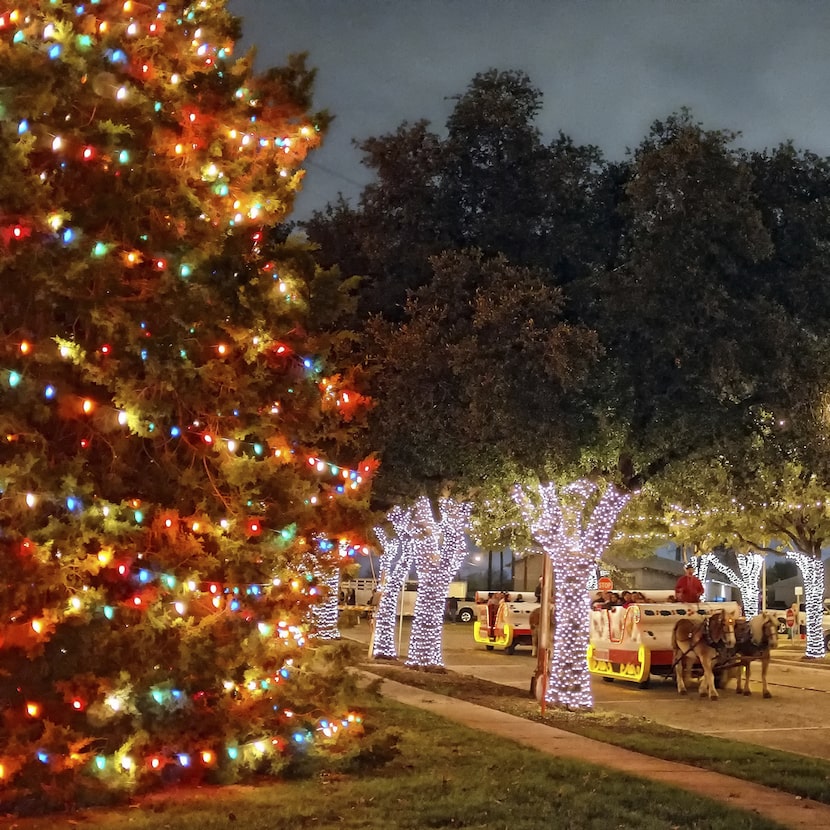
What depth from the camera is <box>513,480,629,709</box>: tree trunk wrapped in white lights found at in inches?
574

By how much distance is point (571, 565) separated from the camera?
14.7m

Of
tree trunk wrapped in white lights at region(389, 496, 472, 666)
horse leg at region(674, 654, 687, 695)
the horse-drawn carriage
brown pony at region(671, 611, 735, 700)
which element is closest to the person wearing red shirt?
the horse-drawn carriage

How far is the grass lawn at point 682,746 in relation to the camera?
9602 millimetres

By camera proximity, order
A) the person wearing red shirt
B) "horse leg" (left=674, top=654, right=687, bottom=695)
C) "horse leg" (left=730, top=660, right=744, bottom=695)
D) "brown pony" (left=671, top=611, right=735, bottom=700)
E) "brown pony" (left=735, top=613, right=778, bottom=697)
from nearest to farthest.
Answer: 1. "brown pony" (left=671, top=611, right=735, bottom=700)
2. "brown pony" (left=735, top=613, right=778, bottom=697)
3. "horse leg" (left=674, top=654, right=687, bottom=695)
4. "horse leg" (left=730, top=660, right=744, bottom=695)
5. the person wearing red shirt

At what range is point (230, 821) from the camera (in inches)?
279

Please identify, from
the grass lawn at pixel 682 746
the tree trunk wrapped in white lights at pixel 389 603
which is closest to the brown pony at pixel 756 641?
the grass lawn at pixel 682 746

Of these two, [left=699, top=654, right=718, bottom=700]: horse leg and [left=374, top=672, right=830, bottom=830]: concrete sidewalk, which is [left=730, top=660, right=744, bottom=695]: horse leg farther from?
[left=374, top=672, right=830, bottom=830]: concrete sidewalk

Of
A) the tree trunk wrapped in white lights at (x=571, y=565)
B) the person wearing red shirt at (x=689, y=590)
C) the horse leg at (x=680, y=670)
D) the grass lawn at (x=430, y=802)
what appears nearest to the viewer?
the grass lawn at (x=430, y=802)

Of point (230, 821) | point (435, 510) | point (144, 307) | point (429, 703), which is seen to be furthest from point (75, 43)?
point (435, 510)

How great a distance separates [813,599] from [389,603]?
1236 centimetres

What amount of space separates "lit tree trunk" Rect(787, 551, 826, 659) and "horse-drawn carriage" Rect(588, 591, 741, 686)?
28.2 feet

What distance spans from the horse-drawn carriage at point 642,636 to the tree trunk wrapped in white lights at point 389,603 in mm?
4656

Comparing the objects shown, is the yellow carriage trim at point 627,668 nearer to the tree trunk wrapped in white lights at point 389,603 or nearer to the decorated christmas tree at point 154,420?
the tree trunk wrapped in white lights at point 389,603

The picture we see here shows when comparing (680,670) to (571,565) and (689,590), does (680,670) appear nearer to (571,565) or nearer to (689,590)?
(689,590)
